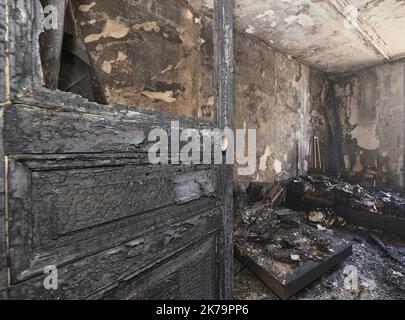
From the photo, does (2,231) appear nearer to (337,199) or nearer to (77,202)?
(77,202)

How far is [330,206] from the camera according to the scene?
11.5ft

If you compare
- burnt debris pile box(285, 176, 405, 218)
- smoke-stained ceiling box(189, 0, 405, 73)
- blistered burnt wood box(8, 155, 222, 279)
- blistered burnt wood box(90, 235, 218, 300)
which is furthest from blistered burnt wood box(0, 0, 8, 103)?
burnt debris pile box(285, 176, 405, 218)

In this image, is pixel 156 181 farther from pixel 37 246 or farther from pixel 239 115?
pixel 239 115

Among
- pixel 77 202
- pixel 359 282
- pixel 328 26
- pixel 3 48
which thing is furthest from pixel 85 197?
pixel 328 26

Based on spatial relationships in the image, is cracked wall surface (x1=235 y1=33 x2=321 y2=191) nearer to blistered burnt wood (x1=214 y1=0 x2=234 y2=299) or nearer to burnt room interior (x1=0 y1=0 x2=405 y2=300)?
burnt room interior (x1=0 y1=0 x2=405 y2=300)

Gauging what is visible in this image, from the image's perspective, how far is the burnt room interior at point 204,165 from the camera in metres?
0.64

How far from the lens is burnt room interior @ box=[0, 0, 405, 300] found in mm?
644

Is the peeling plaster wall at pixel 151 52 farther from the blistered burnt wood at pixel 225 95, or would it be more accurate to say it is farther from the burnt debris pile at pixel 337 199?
the burnt debris pile at pixel 337 199

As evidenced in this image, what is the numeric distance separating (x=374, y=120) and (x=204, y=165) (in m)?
5.30

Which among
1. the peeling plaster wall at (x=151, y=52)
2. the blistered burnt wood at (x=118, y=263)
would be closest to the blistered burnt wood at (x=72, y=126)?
the blistered burnt wood at (x=118, y=263)

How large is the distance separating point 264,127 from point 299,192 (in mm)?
1195

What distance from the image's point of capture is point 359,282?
77.3 inches

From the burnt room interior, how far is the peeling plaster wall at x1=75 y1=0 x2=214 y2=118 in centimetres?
1
